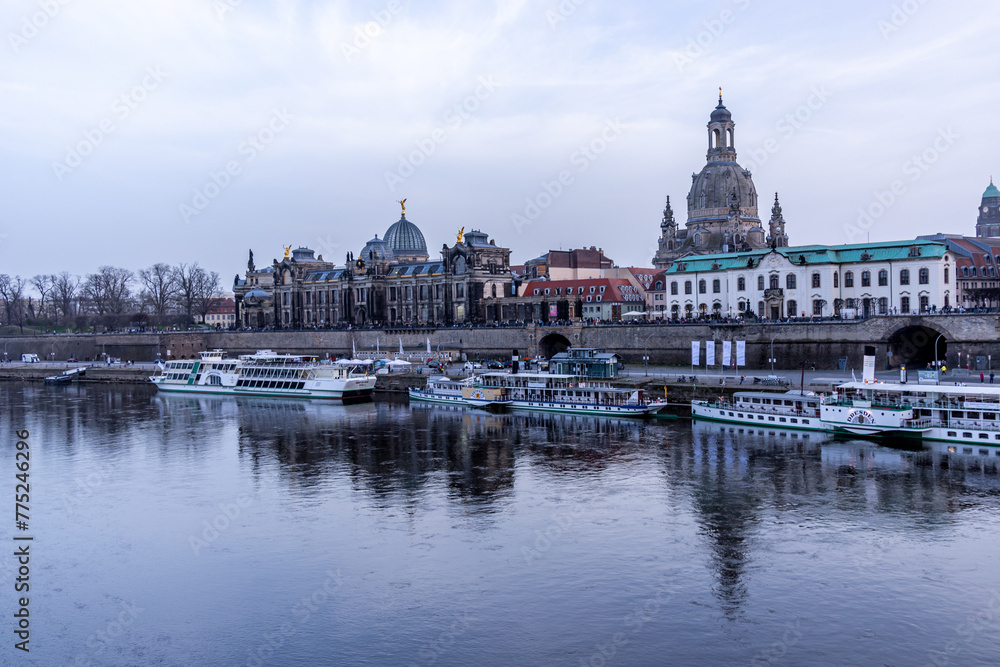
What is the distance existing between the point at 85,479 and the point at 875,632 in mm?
36329

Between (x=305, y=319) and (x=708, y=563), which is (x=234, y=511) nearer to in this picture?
(x=708, y=563)

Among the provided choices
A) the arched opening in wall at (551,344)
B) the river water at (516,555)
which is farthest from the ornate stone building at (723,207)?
the river water at (516,555)

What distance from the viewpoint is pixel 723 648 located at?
23.3 meters

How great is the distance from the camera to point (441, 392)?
239ft

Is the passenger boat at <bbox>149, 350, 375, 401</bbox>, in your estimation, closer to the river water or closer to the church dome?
the river water

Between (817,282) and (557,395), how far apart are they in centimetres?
3056

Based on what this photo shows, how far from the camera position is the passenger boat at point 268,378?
7788cm

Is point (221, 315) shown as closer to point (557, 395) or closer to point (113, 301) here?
point (113, 301)

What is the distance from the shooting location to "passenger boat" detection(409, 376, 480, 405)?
71.1 m

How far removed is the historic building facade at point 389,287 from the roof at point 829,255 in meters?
29.7

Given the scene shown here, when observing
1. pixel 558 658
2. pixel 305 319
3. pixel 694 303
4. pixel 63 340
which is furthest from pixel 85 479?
pixel 63 340

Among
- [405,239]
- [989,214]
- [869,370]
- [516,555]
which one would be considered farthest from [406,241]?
[989,214]

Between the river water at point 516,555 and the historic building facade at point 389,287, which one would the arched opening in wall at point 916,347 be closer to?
the river water at point 516,555

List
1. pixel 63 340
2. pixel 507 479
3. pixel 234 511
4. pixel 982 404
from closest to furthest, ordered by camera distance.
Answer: pixel 234 511 < pixel 507 479 < pixel 982 404 < pixel 63 340
